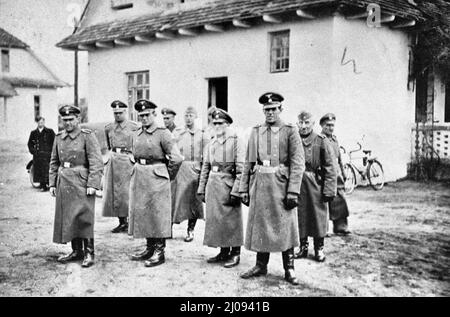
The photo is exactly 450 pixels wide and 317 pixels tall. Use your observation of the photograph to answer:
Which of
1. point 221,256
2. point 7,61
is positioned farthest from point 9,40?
point 221,256

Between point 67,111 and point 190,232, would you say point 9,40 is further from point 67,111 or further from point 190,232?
point 190,232

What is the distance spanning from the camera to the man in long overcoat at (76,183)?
5707 millimetres

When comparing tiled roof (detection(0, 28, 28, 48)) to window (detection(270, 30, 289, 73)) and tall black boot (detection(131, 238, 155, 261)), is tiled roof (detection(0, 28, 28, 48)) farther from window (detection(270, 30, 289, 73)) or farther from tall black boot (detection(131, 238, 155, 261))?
window (detection(270, 30, 289, 73))

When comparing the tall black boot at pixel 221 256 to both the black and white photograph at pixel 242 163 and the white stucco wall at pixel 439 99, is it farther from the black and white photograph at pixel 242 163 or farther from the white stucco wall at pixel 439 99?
the white stucco wall at pixel 439 99

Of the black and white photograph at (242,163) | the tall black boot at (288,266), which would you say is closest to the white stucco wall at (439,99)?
the black and white photograph at (242,163)

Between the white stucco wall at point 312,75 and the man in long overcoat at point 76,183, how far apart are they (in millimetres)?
6778

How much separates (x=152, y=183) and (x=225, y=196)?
0.87 meters

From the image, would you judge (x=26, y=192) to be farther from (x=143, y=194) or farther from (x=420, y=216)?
(x=420, y=216)

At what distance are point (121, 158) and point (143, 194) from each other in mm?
2088

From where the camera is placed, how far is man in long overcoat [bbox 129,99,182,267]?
580cm

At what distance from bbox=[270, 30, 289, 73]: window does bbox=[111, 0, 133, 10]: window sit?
6.28 metres

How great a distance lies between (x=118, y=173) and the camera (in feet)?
25.2

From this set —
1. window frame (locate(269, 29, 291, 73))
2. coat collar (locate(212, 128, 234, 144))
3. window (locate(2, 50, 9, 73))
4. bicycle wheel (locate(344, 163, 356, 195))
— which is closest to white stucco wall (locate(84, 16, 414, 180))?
window frame (locate(269, 29, 291, 73))

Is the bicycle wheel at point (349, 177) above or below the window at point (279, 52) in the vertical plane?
below
